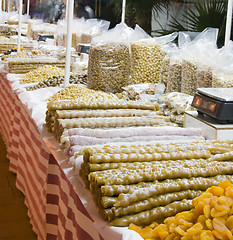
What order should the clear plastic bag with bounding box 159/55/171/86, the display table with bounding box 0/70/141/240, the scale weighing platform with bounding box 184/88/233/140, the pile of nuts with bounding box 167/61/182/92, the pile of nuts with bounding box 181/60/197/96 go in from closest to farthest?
the display table with bounding box 0/70/141/240, the scale weighing platform with bounding box 184/88/233/140, the pile of nuts with bounding box 181/60/197/96, the pile of nuts with bounding box 167/61/182/92, the clear plastic bag with bounding box 159/55/171/86

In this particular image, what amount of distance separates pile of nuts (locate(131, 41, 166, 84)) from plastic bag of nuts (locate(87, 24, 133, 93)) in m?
0.06

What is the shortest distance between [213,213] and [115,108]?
103cm

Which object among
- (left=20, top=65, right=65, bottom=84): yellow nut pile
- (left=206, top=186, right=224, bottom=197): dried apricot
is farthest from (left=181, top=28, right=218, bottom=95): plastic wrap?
(left=206, top=186, right=224, bottom=197): dried apricot

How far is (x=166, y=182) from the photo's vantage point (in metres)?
1.06

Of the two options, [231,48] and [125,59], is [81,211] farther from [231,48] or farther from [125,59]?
[125,59]

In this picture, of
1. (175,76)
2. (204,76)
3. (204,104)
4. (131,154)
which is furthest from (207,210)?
(175,76)

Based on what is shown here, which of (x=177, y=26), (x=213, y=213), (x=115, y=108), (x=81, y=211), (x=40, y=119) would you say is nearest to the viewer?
(x=213, y=213)

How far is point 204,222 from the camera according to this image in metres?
0.85

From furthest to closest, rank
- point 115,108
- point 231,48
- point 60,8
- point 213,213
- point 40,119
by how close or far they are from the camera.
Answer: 1. point 60,8
2. point 231,48
3. point 40,119
4. point 115,108
5. point 213,213

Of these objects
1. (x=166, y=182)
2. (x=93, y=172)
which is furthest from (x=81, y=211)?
(x=166, y=182)

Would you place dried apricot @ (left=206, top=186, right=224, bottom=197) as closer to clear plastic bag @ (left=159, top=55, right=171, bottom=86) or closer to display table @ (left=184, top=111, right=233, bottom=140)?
display table @ (left=184, top=111, right=233, bottom=140)

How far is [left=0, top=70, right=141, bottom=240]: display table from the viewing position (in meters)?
1.12

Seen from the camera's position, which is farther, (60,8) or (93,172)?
(60,8)

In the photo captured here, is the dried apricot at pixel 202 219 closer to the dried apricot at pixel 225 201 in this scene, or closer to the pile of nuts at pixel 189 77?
the dried apricot at pixel 225 201
